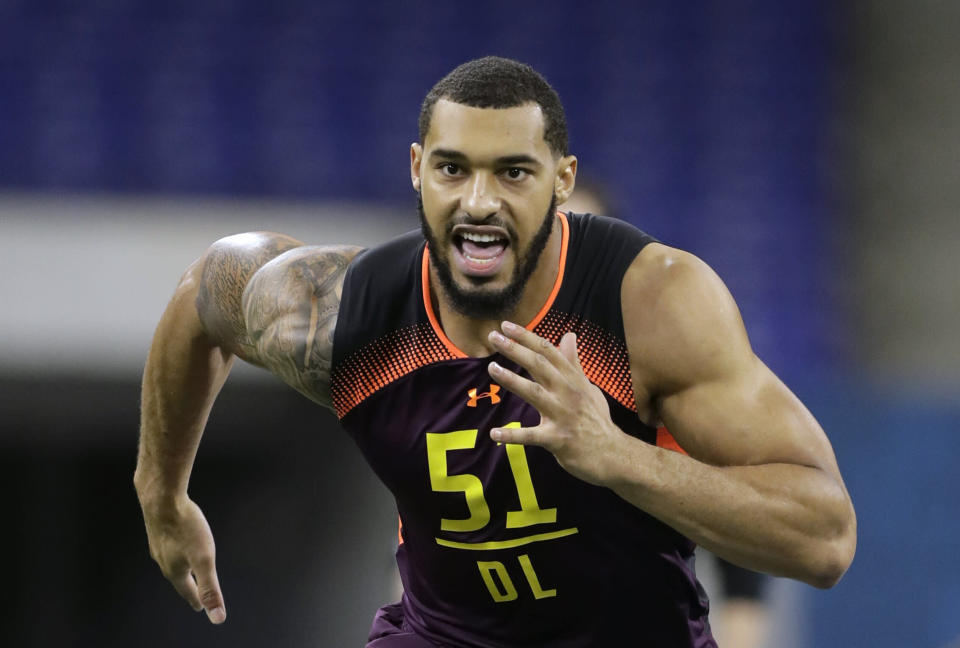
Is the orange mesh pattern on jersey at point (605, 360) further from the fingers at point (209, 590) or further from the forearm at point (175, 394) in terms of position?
the fingers at point (209, 590)

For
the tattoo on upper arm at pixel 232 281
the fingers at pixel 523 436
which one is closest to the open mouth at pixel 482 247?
the fingers at pixel 523 436

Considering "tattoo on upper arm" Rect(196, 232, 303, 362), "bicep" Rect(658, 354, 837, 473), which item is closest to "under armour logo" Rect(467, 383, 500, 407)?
"bicep" Rect(658, 354, 837, 473)

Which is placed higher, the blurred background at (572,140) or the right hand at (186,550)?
the blurred background at (572,140)

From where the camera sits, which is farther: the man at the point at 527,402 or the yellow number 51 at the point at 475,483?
the yellow number 51 at the point at 475,483

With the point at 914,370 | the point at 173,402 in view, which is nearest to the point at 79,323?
the point at 173,402

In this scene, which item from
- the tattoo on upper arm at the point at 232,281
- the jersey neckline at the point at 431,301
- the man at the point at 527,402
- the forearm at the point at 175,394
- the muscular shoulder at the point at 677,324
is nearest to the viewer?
the man at the point at 527,402

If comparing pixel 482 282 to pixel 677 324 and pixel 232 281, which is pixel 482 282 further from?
pixel 232 281

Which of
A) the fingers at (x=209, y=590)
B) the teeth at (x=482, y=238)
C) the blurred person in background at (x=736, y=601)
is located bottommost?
the blurred person in background at (x=736, y=601)

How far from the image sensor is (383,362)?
2.74m

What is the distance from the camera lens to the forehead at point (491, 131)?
2543 millimetres

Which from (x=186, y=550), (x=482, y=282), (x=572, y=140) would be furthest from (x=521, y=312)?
(x=572, y=140)

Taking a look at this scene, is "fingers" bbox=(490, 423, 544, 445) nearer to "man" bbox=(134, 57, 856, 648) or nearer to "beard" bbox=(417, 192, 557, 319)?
"man" bbox=(134, 57, 856, 648)

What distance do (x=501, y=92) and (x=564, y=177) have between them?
0.88 ft

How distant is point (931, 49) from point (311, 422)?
13.2 ft
